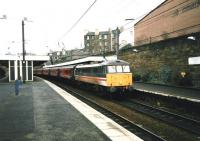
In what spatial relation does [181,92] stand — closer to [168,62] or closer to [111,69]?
[111,69]

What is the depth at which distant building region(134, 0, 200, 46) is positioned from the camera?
127 ft

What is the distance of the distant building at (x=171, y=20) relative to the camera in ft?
127

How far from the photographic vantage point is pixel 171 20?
44.8 metres

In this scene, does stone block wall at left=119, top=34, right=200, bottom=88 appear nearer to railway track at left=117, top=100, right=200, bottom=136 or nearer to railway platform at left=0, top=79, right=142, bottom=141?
railway track at left=117, top=100, right=200, bottom=136

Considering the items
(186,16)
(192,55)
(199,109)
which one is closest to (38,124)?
(199,109)

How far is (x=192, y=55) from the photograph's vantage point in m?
23.3

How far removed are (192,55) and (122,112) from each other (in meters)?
8.30

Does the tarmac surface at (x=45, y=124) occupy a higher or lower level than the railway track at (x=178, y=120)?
higher

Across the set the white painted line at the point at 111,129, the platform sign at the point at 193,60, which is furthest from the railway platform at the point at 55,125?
the platform sign at the point at 193,60

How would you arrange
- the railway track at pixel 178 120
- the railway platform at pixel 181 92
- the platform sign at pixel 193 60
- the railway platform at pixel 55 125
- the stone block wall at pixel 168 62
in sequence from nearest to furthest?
the railway platform at pixel 55 125, the railway track at pixel 178 120, the railway platform at pixel 181 92, the platform sign at pixel 193 60, the stone block wall at pixel 168 62

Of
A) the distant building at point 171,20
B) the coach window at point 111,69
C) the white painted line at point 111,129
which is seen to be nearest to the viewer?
the white painted line at point 111,129

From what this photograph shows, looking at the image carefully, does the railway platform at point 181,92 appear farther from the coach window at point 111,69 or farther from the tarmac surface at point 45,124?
the tarmac surface at point 45,124

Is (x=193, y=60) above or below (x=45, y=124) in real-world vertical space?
above

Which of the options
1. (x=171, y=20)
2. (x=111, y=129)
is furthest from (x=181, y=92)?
(x=171, y=20)
